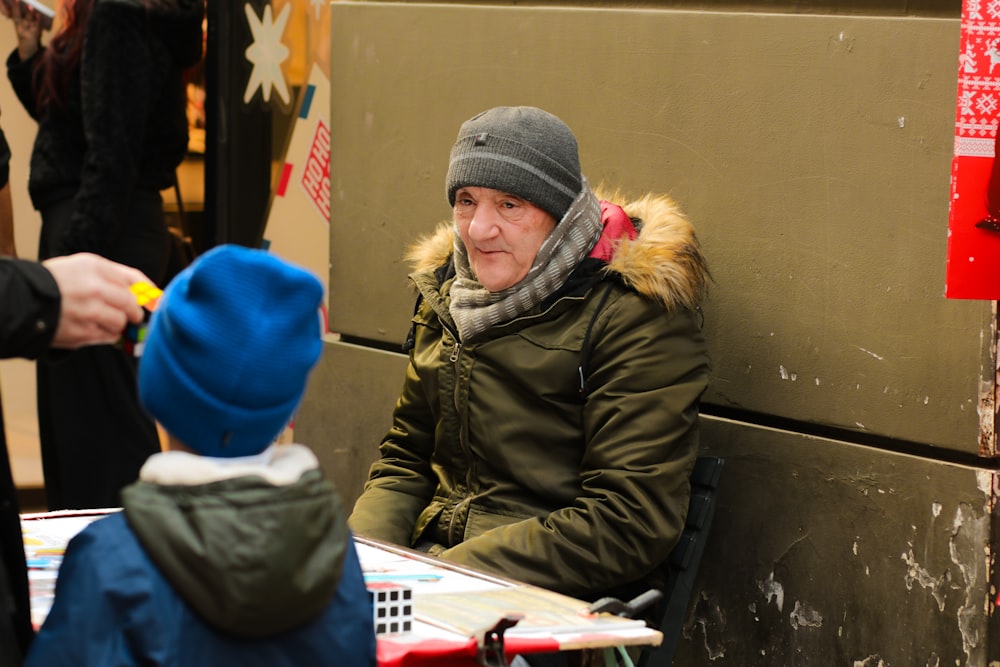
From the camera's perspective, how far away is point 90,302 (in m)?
1.98

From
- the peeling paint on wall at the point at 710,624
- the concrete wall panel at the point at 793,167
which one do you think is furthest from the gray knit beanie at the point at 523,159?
the peeling paint on wall at the point at 710,624

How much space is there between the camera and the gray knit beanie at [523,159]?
3330mm

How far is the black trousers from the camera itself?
5098mm

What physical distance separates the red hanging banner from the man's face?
99 cm

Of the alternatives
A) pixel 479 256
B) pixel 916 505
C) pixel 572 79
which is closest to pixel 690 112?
pixel 572 79

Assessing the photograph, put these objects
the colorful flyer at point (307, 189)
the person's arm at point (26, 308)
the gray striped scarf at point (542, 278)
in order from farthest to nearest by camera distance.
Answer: the colorful flyer at point (307, 189)
the gray striped scarf at point (542, 278)
the person's arm at point (26, 308)

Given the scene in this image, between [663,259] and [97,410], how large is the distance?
2582 mm

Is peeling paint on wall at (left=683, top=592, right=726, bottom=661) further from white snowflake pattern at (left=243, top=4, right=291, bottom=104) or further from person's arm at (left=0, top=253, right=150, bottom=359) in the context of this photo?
white snowflake pattern at (left=243, top=4, right=291, bottom=104)

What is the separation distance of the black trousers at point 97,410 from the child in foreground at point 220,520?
3.38 meters

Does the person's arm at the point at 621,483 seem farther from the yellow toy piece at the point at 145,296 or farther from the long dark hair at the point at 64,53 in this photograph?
the long dark hair at the point at 64,53

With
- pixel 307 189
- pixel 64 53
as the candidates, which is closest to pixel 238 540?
pixel 64 53

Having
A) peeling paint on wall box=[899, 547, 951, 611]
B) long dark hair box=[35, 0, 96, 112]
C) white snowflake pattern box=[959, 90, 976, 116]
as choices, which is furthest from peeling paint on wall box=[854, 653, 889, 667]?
long dark hair box=[35, 0, 96, 112]

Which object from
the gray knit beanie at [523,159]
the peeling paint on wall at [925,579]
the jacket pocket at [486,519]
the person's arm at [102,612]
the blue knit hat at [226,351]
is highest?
the gray knit beanie at [523,159]

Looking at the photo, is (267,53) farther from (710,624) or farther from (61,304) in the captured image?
(61,304)
